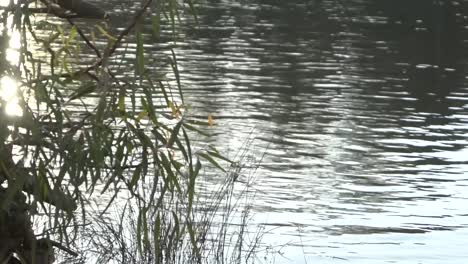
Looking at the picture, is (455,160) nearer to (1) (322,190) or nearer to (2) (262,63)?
(1) (322,190)

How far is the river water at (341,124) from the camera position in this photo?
10734mm

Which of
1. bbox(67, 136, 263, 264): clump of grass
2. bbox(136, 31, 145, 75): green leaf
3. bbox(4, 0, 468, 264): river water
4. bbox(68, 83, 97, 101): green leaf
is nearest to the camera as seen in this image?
bbox(136, 31, 145, 75): green leaf

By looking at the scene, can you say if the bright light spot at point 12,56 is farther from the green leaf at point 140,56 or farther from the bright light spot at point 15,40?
the green leaf at point 140,56

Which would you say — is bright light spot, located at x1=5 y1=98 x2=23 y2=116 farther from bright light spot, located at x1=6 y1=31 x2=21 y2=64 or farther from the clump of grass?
the clump of grass

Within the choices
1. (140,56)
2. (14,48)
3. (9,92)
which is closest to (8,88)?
(9,92)

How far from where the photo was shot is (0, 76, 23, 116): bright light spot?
4.51m

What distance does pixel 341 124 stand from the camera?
1702 centimetres

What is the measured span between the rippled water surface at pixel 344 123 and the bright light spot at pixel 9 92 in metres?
0.90

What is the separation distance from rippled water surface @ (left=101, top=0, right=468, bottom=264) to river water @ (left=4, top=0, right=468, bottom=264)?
0.02 m

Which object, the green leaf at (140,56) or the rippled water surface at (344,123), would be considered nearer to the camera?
the green leaf at (140,56)

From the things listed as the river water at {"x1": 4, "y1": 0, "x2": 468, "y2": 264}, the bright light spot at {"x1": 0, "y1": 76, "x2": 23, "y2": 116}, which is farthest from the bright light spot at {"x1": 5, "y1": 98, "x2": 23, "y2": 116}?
the river water at {"x1": 4, "y1": 0, "x2": 468, "y2": 264}

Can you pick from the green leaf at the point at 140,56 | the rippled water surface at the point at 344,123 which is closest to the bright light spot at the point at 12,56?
the green leaf at the point at 140,56

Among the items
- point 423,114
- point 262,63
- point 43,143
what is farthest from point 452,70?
point 43,143

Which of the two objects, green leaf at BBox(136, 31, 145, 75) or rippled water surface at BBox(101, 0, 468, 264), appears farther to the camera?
rippled water surface at BBox(101, 0, 468, 264)
